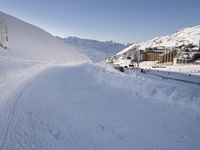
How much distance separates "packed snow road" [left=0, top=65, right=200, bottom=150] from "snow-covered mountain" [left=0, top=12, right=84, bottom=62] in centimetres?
7029

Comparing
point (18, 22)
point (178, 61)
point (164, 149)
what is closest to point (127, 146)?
point (164, 149)

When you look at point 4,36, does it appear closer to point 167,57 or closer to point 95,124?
point 167,57

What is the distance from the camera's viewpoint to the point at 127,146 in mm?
7906

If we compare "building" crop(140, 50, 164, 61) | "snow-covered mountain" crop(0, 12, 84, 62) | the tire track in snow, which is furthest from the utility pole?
the tire track in snow

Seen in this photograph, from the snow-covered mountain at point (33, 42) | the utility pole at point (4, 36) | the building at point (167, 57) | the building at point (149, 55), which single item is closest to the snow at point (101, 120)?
the utility pole at point (4, 36)

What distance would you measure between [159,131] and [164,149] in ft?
5.40

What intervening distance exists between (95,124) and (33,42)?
318 feet

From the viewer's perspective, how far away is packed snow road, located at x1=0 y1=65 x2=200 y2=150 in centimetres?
793

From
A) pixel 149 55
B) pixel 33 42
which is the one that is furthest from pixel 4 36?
pixel 149 55

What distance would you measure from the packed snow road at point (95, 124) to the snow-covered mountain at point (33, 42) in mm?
70295

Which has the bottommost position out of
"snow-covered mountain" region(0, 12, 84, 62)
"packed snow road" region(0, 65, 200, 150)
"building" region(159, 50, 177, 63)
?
"packed snow road" region(0, 65, 200, 150)

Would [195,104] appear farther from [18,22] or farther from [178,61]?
[18,22]

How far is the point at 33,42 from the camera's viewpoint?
102 meters

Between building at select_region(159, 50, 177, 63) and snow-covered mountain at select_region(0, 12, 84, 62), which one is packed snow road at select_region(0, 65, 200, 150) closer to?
snow-covered mountain at select_region(0, 12, 84, 62)
